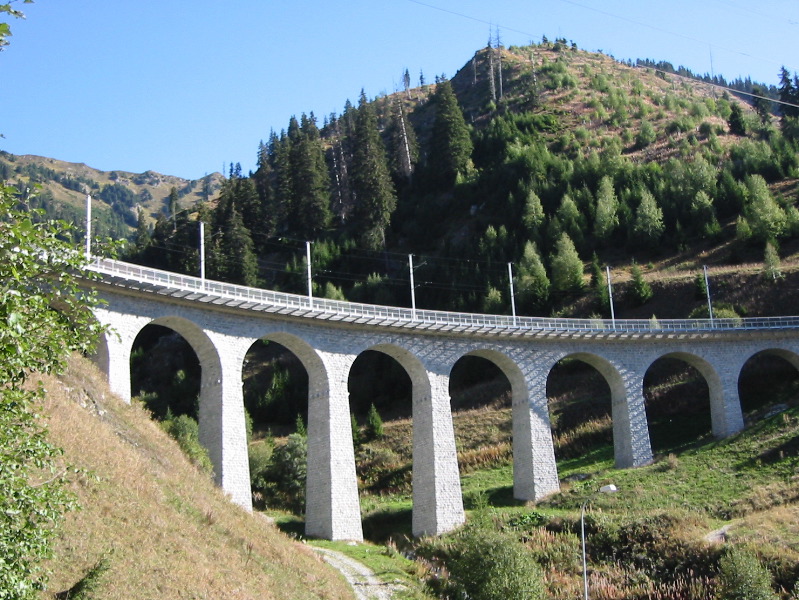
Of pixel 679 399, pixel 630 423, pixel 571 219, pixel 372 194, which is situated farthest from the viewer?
pixel 372 194

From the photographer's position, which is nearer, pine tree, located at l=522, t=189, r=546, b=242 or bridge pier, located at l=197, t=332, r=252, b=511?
bridge pier, located at l=197, t=332, r=252, b=511

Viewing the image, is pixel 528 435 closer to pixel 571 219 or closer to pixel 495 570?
pixel 495 570

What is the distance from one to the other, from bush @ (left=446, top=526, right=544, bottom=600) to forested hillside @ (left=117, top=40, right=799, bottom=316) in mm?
38349

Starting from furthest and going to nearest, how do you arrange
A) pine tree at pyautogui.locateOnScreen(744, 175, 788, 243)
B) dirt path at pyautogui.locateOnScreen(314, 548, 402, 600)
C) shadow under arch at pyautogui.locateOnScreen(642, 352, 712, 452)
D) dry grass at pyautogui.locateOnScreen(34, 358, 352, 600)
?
1. pine tree at pyautogui.locateOnScreen(744, 175, 788, 243)
2. shadow under arch at pyautogui.locateOnScreen(642, 352, 712, 452)
3. dirt path at pyautogui.locateOnScreen(314, 548, 402, 600)
4. dry grass at pyautogui.locateOnScreen(34, 358, 352, 600)

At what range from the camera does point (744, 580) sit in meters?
28.3

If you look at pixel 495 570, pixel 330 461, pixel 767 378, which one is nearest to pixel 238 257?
pixel 330 461

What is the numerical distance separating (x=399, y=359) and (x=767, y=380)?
27.0 m

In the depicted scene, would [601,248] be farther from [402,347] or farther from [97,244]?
[97,244]

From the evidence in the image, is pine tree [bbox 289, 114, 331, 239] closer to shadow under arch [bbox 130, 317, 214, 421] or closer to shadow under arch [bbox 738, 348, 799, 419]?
shadow under arch [bbox 130, 317, 214, 421]

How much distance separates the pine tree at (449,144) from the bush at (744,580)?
67.5 meters

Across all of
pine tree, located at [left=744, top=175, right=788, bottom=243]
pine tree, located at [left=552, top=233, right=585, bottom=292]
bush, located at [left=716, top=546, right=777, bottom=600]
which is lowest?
bush, located at [left=716, top=546, right=777, bottom=600]

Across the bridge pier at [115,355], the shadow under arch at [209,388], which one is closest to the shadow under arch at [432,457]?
the shadow under arch at [209,388]

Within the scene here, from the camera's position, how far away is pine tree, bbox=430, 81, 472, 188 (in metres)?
93.4

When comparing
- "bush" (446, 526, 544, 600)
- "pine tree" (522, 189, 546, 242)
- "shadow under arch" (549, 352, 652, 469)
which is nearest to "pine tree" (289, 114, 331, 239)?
"pine tree" (522, 189, 546, 242)
